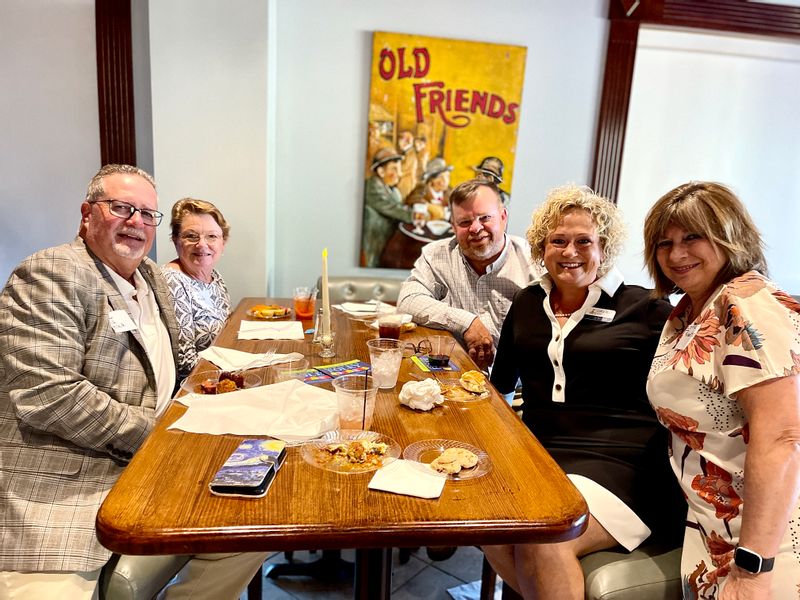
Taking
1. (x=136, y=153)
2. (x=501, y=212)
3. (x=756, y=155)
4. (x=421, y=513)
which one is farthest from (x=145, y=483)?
(x=756, y=155)

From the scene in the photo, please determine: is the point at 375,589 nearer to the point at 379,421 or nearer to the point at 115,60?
the point at 379,421

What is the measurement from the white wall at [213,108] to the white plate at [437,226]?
3.53ft

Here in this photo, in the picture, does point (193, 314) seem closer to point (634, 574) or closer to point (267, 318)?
point (267, 318)

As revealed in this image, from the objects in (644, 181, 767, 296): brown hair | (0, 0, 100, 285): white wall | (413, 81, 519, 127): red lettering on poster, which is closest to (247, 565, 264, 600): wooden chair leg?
(644, 181, 767, 296): brown hair

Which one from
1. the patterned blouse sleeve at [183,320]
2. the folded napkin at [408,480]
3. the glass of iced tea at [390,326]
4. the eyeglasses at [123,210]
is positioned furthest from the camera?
the patterned blouse sleeve at [183,320]

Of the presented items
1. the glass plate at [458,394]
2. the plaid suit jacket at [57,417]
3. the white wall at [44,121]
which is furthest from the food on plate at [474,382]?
the white wall at [44,121]

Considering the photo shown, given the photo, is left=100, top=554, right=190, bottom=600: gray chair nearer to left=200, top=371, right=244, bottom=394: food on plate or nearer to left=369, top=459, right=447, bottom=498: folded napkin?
left=200, top=371, right=244, bottom=394: food on plate

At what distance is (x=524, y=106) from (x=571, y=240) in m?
2.17

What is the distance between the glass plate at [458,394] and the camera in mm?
1415

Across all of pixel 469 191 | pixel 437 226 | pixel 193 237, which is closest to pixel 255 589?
pixel 193 237

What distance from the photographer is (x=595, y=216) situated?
5.57ft

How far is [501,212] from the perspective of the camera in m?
2.42

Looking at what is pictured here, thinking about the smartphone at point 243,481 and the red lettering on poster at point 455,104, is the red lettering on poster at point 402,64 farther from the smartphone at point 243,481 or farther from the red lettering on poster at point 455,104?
the smartphone at point 243,481

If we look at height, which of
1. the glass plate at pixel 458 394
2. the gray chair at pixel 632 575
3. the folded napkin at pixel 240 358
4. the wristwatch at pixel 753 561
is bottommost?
the gray chair at pixel 632 575
